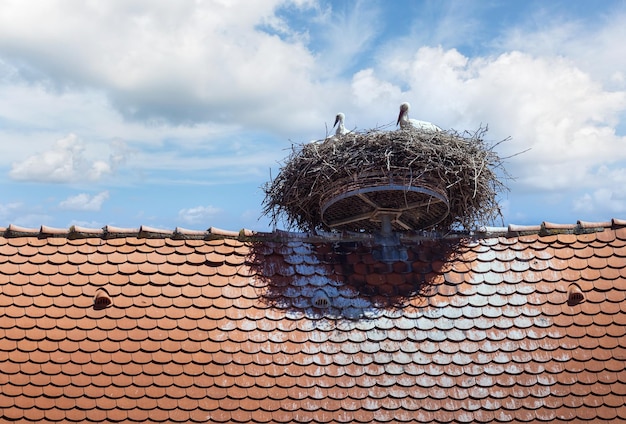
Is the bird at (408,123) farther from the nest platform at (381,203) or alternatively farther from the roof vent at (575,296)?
the roof vent at (575,296)


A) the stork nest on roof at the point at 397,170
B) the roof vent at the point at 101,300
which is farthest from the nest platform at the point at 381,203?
the roof vent at the point at 101,300

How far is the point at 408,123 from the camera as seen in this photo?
8320mm

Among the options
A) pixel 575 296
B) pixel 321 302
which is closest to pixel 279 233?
pixel 321 302

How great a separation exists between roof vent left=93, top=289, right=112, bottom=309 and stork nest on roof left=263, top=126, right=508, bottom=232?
83.1 inches

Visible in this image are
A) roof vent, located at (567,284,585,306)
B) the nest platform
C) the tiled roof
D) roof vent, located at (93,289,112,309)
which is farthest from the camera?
the nest platform

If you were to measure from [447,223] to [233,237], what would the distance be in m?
2.35

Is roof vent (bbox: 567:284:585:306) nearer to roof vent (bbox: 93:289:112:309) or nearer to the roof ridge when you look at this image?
the roof ridge

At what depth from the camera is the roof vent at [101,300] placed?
272 inches

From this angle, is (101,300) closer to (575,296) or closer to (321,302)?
(321,302)

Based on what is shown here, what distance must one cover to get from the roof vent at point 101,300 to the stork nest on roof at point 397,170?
83.1 inches

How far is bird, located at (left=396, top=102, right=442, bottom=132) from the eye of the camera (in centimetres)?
820

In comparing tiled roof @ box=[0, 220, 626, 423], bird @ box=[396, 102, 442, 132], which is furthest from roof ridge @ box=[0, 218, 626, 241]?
bird @ box=[396, 102, 442, 132]

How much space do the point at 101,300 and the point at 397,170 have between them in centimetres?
310

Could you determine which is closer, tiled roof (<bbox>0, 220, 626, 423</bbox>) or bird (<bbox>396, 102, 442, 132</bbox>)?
tiled roof (<bbox>0, 220, 626, 423</bbox>)
